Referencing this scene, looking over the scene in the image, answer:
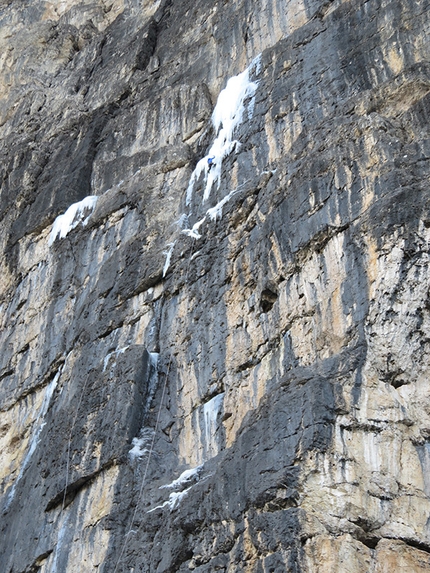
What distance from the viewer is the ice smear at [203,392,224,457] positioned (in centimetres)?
1802

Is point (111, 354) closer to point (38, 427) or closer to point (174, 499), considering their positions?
point (38, 427)

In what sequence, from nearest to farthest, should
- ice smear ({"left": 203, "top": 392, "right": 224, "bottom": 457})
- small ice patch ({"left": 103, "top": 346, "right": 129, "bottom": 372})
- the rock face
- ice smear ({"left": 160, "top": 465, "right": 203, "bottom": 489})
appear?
the rock face, ice smear ({"left": 160, "top": 465, "right": 203, "bottom": 489}), ice smear ({"left": 203, "top": 392, "right": 224, "bottom": 457}), small ice patch ({"left": 103, "top": 346, "right": 129, "bottom": 372})

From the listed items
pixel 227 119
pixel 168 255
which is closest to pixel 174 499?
pixel 168 255

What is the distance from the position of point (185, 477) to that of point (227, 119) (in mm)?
10313

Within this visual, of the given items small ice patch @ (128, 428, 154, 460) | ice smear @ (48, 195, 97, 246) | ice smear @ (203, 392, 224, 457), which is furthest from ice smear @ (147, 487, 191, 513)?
ice smear @ (48, 195, 97, 246)

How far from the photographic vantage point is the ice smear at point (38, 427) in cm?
2220

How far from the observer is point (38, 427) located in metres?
23.4

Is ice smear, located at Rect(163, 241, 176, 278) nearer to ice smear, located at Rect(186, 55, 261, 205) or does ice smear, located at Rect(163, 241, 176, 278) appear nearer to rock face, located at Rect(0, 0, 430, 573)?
rock face, located at Rect(0, 0, 430, 573)

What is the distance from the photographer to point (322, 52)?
23125 millimetres

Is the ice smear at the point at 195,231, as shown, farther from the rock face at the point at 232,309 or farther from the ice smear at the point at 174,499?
the ice smear at the point at 174,499

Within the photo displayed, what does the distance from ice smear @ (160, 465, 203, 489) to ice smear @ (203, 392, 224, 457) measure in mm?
525

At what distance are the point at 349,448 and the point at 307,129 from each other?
8763mm

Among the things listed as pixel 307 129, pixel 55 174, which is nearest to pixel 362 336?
pixel 307 129

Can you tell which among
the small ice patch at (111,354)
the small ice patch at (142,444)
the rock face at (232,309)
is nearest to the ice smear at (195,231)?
the rock face at (232,309)
